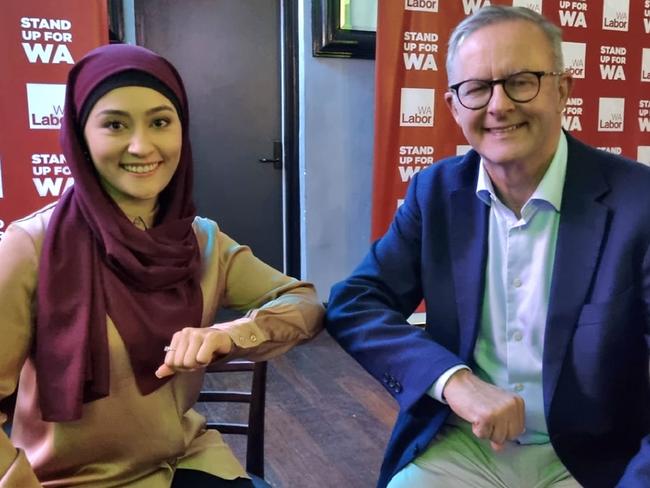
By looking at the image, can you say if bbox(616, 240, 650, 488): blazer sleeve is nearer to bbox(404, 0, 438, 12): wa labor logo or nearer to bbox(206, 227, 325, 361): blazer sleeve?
bbox(206, 227, 325, 361): blazer sleeve

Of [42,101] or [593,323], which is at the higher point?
[42,101]

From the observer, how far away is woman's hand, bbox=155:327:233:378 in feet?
3.22

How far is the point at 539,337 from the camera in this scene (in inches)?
45.8

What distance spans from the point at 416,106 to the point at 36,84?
1864 millimetres

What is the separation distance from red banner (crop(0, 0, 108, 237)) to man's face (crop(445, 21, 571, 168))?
6.82 ft

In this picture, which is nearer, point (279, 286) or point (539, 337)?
point (539, 337)

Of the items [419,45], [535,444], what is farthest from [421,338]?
[419,45]

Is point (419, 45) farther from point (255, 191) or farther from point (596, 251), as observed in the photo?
point (596, 251)

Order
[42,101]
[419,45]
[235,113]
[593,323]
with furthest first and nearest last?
[235,113], [419,45], [42,101], [593,323]

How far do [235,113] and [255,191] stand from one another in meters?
0.52

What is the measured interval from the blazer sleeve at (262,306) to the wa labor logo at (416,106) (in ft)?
7.39

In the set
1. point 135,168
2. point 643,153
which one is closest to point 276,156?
point 643,153

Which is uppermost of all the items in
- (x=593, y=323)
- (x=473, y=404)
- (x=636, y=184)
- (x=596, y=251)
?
(x=636, y=184)

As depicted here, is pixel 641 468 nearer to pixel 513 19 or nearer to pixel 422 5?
pixel 513 19
